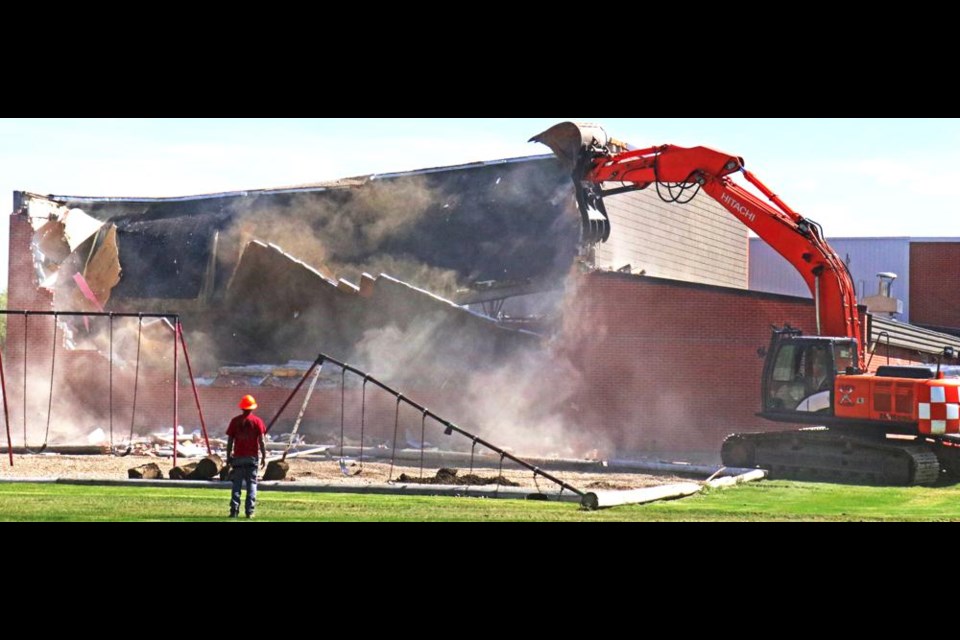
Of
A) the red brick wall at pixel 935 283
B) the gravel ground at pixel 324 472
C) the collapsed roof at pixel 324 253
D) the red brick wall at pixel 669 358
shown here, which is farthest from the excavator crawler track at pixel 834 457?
the red brick wall at pixel 935 283

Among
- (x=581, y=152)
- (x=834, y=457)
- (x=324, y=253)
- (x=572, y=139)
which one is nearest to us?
(x=834, y=457)

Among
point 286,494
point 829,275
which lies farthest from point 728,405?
point 286,494

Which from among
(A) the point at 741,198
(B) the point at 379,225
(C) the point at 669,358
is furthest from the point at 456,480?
(B) the point at 379,225

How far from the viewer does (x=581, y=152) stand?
92.0 feet

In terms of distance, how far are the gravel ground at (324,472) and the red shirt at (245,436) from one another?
4510 mm

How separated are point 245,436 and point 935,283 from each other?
113 feet

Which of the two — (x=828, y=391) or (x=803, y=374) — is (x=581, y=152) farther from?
(x=828, y=391)

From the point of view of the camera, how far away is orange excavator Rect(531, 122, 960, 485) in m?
21.8

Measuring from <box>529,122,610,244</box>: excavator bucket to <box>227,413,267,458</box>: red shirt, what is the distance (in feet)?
44.5

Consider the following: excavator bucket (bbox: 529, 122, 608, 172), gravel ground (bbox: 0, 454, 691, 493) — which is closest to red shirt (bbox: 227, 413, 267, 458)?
gravel ground (bbox: 0, 454, 691, 493)

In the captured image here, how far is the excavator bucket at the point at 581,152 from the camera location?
2798 centimetres

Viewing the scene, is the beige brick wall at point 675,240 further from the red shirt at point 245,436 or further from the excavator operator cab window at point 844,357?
the red shirt at point 245,436

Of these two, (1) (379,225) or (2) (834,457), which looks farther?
(1) (379,225)

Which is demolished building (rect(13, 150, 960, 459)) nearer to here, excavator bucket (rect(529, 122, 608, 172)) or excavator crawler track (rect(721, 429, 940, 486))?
excavator bucket (rect(529, 122, 608, 172))
